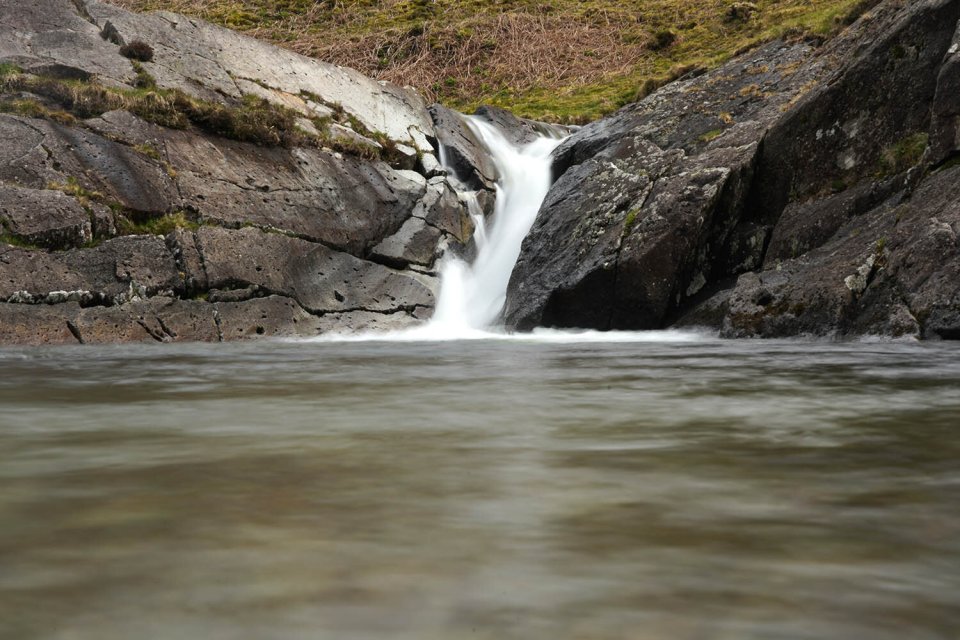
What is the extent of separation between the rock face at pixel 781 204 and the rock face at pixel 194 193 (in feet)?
10.6

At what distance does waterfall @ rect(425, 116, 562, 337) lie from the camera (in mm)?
15473

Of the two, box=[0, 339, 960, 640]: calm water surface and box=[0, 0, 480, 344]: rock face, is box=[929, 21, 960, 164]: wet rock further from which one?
box=[0, 0, 480, 344]: rock face

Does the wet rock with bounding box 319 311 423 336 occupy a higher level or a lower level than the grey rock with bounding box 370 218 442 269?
lower

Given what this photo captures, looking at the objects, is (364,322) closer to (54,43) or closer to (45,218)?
(45,218)

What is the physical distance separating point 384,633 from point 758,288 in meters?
10.4

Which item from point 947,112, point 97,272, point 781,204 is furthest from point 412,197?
point 947,112

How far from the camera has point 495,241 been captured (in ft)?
56.4

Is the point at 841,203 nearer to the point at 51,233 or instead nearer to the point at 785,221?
the point at 785,221

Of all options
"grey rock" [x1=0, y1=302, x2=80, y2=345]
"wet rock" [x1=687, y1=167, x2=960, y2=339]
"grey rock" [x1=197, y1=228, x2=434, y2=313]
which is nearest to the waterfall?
"grey rock" [x1=197, y1=228, x2=434, y2=313]

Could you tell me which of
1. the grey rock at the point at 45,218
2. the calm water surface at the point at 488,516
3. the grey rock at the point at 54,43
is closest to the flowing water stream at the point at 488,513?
the calm water surface at the point at 488,516

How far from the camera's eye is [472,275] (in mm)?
16594

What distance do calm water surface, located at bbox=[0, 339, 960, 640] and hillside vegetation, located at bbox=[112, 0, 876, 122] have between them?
20.8 m

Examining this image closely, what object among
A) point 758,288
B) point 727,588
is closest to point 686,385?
point 727,588

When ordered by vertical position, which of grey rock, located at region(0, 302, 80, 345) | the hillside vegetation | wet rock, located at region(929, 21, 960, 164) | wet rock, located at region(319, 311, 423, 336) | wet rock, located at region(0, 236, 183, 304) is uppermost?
the hillside vegetation
